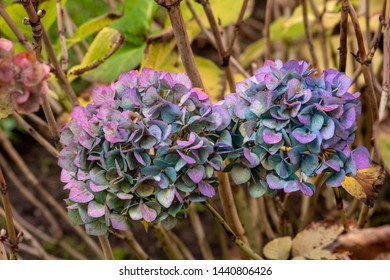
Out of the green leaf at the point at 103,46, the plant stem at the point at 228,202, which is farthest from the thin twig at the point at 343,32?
the green leaf at the point at 103,46

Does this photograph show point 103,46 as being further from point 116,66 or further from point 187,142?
point 187,142

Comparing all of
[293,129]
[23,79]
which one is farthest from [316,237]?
[23,79]

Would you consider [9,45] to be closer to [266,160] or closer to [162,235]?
[266,160]

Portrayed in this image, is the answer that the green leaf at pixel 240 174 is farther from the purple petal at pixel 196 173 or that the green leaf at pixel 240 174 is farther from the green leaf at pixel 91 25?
the green leaf at pixel 91 25

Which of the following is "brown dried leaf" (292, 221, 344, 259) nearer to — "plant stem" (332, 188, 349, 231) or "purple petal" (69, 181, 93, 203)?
"plant stem" (332, 188, 349, 231)

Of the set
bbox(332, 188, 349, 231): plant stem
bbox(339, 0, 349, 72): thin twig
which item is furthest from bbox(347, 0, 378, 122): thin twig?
bbox(332, 188, 349, 231): plant stem

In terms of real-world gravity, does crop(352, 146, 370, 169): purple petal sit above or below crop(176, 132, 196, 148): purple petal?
below
